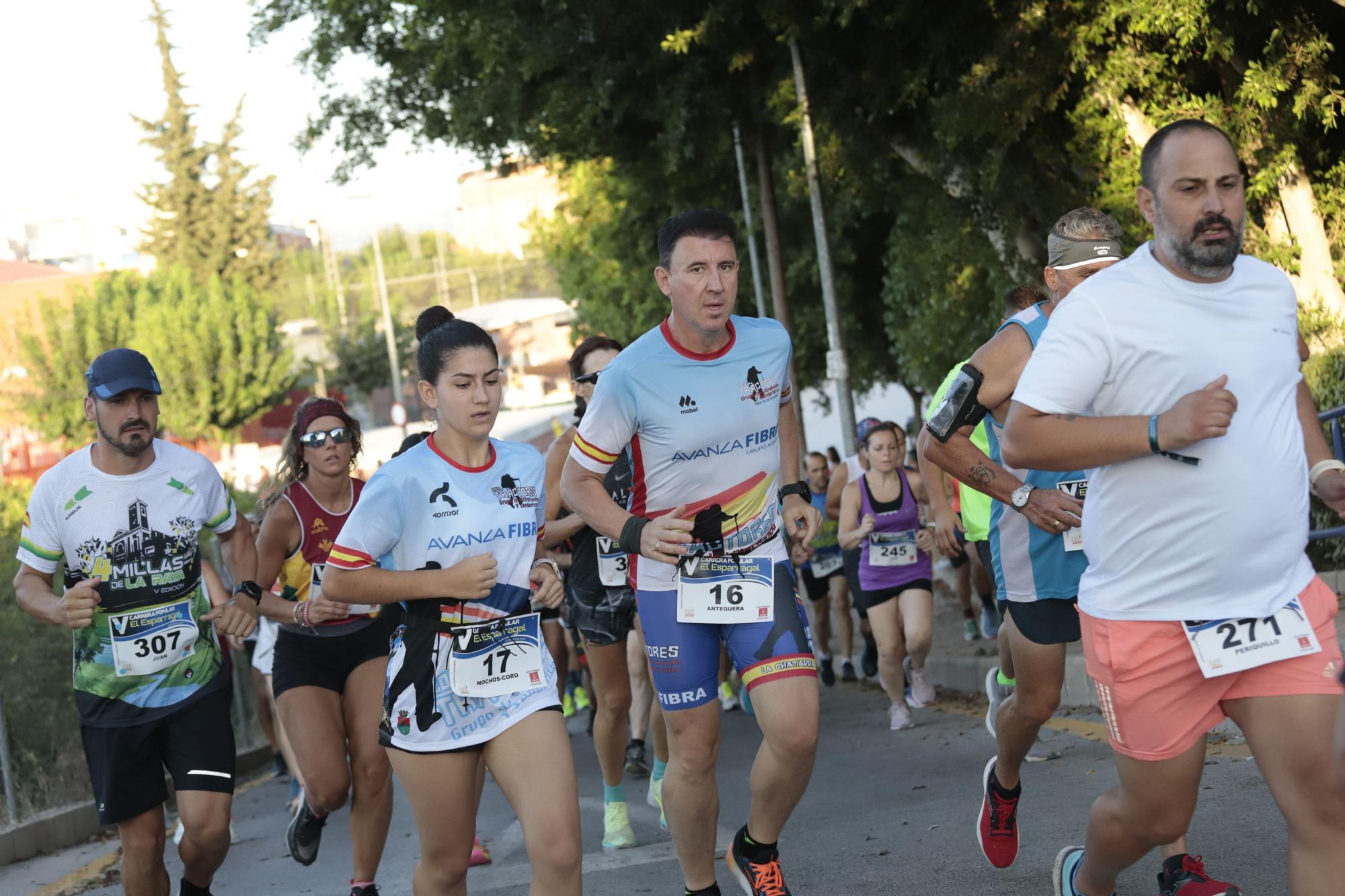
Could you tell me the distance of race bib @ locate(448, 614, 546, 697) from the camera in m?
5.00

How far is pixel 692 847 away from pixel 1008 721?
1.25m

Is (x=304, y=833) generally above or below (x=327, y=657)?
below

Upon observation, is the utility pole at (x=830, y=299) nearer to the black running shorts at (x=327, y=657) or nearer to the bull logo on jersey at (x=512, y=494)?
the black running shorts at (x=327, y=657)

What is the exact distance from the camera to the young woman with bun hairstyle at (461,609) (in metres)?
4.96

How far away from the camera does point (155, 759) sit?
629cm

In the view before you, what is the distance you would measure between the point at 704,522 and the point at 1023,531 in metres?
1.30

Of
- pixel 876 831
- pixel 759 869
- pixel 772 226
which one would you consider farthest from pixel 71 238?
pixel 759 869

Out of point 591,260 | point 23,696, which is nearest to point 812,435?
point 591,260

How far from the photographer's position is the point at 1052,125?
49.4 ft

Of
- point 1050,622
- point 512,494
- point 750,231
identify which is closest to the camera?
point 512,494

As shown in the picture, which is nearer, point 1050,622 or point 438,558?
point 438,558

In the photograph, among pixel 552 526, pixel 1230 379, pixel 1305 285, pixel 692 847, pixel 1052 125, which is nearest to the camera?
pixel 1230 379

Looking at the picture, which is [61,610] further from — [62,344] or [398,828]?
[62,344]

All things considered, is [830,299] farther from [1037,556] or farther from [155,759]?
[155,759]
